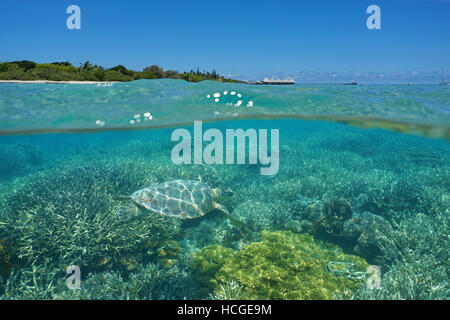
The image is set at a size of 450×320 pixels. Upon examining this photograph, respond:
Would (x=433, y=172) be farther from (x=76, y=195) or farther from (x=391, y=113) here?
(x=76, y=195)

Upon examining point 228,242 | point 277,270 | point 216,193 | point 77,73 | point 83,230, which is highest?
point 77,73

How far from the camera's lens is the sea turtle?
26.8ft

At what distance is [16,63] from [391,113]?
22.8 m

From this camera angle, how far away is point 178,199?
8.60 m

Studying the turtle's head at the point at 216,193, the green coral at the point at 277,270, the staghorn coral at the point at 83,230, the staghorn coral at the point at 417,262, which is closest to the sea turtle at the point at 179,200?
the turtle's head at the point at 216,193

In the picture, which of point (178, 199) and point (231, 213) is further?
point (231, 213)

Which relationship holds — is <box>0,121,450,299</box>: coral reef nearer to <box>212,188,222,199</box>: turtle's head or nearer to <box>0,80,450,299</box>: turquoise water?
<box>0,80,450,299</box>: turquoise water

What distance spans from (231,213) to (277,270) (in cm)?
454

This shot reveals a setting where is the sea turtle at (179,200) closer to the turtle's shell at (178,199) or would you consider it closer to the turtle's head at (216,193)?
the turtle's shell at (178,199)

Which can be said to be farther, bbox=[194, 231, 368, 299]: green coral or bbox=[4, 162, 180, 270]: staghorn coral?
bbox=[4, 162, 180, 270]: staghorn coral

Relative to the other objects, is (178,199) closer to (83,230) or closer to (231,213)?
(231,213)

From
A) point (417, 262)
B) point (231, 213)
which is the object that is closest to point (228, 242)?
point (231, 213)

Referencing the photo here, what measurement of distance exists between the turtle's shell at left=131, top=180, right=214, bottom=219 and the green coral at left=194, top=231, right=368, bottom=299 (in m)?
2.40

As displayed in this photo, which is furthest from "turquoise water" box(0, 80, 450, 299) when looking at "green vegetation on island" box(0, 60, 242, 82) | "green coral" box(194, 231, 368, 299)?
"green vegetation on island" box(0, 60, 242, 82)
